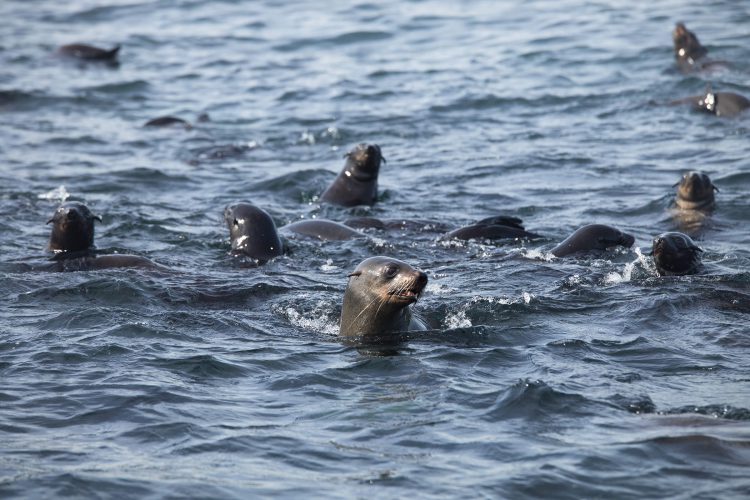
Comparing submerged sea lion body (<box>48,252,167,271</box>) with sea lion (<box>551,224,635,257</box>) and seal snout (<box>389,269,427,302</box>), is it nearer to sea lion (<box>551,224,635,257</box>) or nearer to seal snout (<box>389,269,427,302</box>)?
seal snout (<box>389,269,427,302</box>)

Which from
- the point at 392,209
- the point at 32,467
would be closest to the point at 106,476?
the point at 32,467

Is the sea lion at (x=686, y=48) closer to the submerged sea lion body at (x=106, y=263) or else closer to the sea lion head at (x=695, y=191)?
the sea lion head at (x=695, y=191)

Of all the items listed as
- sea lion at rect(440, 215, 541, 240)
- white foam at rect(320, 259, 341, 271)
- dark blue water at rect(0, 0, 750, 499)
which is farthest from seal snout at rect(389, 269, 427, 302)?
sea lion at rect(440, 215, 541, 240)

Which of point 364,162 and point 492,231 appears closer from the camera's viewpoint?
point 492,231

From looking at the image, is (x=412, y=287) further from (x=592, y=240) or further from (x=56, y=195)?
(x=56, y=195)

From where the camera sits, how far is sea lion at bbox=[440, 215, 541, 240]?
10.9 m

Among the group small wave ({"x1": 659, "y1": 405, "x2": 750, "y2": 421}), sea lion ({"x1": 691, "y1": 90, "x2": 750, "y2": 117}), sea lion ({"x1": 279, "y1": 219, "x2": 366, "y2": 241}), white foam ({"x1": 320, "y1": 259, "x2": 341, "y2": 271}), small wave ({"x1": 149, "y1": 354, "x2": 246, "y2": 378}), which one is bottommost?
small wave ({"x1": 659, "y1": 405, "x2": 750, "y2": 421})

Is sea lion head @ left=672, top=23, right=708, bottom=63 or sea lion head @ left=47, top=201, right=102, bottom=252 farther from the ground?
sea lion head @ left=672, top=23, right=708, bottom=63

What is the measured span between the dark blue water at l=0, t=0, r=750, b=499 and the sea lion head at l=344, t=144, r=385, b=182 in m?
0.39

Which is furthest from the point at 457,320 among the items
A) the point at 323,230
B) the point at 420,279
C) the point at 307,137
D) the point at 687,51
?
the point at 687,51

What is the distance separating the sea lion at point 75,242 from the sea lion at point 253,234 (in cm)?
88

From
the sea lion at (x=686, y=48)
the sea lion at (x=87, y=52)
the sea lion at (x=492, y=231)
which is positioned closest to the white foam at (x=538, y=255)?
the sea lion at (x=492, y=231)

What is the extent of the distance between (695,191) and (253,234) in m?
4.43

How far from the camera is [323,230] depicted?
11.4 meters
